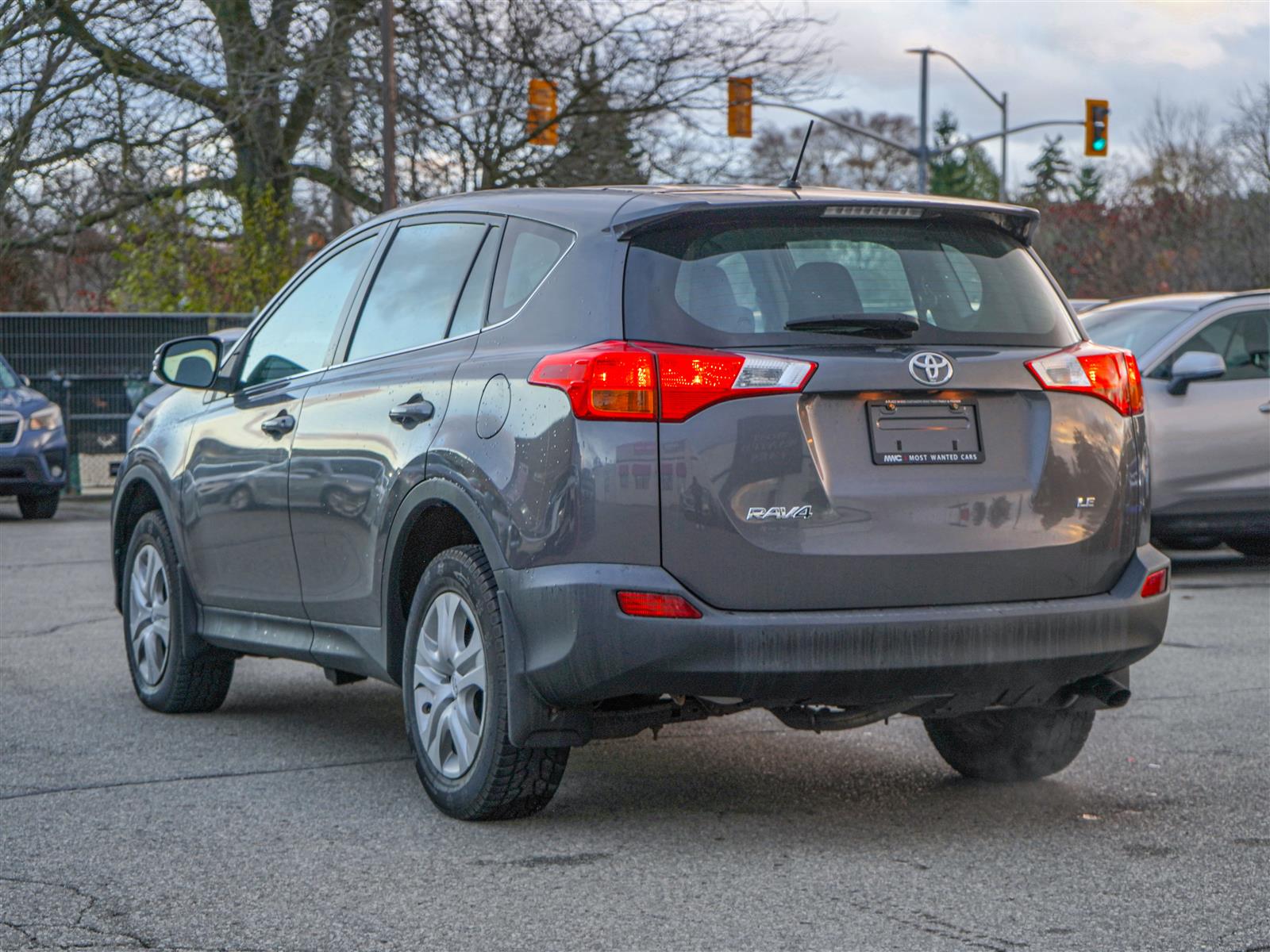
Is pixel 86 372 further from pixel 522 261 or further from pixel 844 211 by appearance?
pixel 844 211

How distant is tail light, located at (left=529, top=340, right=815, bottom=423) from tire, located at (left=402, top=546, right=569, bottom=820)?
0.64 m

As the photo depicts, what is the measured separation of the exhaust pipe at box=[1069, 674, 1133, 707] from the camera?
198 inches

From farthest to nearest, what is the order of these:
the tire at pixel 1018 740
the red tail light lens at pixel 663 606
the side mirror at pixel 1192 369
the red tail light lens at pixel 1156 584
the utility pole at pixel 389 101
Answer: the utility pole at pixel 389 101
the side mirror at pixel 1192 369
the tire at pixel 1018 740
the red tail light lens at pixel 1156 584
the red tail light lens at pixel 663 606

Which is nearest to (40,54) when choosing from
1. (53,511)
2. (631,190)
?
(53,511)

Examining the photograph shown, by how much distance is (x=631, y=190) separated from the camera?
5191 mm

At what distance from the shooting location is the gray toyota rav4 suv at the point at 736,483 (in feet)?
14.9

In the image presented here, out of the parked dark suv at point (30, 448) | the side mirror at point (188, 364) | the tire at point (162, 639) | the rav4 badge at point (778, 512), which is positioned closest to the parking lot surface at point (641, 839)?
the tire at point (162, 639)

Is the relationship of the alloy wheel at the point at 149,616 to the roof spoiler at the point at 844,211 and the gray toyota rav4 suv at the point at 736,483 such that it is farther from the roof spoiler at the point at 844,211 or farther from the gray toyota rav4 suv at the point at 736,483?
the roof spoiler at the point at 844,211

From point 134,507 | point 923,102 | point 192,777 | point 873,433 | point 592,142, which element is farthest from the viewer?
point 923,102

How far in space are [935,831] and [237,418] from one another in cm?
286

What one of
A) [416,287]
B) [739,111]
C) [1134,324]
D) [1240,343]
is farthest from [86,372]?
[416,287]

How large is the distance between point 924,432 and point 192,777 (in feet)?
8.39

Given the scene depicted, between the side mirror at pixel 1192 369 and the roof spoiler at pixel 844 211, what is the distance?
21.8ft

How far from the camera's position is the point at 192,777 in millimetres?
5766
